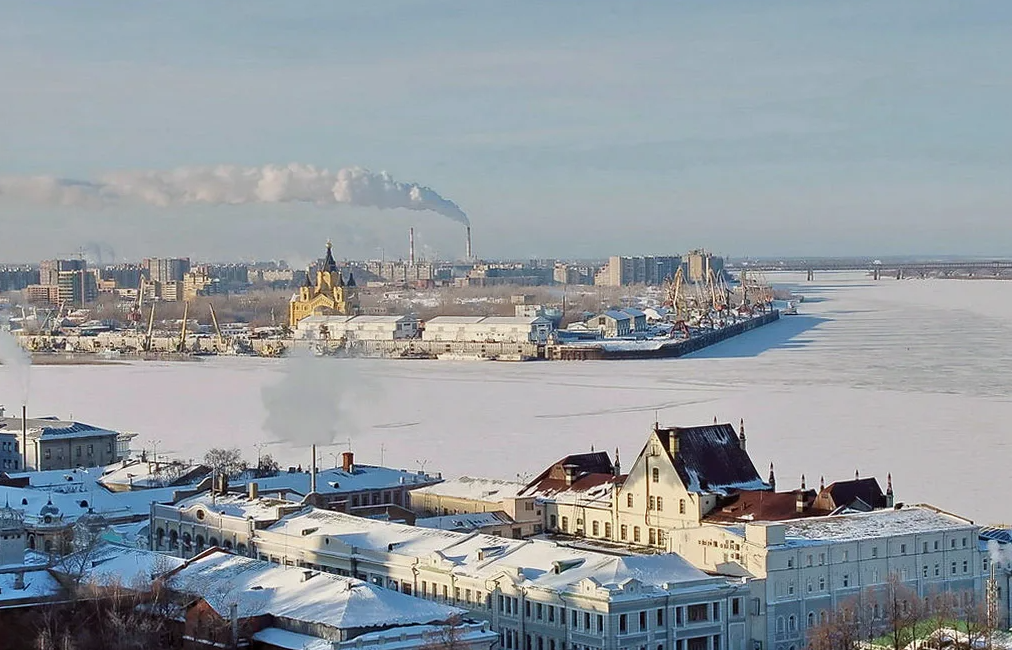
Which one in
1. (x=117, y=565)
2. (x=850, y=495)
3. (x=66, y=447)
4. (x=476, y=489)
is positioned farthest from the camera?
(x=66, y=447)

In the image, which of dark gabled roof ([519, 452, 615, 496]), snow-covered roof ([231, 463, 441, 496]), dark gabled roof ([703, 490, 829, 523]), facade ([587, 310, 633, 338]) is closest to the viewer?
dark gabled roof ([703, 490, 829, 523])

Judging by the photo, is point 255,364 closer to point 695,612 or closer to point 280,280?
point 695,612

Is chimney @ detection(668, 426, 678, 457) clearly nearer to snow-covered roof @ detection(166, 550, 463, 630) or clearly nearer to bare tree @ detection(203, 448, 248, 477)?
snow-covered roof @ detection(166, 550, 463, 630)

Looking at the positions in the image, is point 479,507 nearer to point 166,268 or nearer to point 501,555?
point 501,555

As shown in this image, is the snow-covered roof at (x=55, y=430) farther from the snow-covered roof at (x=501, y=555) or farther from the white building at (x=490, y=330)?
the white building at (x=490, y=330)

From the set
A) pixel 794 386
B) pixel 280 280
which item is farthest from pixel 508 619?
pixel 280 280

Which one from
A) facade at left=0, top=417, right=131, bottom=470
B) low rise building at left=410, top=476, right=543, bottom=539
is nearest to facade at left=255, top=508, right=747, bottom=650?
low rise building at left=410, top=476, right=543, bottom=539

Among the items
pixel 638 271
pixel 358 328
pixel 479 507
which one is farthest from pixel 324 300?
pixel 638 271
